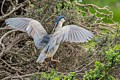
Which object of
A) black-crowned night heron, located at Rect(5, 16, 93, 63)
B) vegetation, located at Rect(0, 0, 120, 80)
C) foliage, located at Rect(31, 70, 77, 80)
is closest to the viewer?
foliage, located at Rect(31, 70, 77, 80)

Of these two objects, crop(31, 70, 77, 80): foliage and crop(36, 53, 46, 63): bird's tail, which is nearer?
crop(31, 70, 77, 80): foliage

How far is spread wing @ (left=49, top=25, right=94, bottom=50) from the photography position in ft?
12.1

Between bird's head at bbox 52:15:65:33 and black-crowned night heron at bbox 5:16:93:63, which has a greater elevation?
bird's head at bbox 52:15:65:33

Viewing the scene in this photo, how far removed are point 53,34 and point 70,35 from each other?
0.14 m

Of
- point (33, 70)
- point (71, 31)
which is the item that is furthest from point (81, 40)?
point (33, 70)

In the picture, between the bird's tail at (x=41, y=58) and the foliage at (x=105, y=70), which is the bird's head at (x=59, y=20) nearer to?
the bird's tail at (x=41, y=58)

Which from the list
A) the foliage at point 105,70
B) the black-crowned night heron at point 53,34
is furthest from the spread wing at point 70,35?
the foliage at point 105,70

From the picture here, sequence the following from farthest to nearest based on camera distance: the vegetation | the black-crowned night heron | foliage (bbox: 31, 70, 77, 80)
A: the black-crowned night heron → the vegetation → foliage (bbox: 31, 70, 77, 80)

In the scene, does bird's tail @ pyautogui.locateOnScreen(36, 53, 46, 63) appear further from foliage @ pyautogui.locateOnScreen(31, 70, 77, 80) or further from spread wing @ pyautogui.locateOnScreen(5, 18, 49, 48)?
foliage @ pyautogui.locateOnScreen(31, 70, 77, 80)

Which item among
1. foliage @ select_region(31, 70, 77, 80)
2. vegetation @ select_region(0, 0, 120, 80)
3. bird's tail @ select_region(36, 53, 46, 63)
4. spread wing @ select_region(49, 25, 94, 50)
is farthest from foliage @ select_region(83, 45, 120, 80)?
spread wing @ select_region(49, 25, 94, 50)

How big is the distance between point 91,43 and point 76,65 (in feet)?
1.12

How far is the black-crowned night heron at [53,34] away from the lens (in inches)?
145

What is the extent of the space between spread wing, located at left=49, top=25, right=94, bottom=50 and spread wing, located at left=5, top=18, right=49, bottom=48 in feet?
0.24

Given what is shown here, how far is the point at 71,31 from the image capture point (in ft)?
12.6
